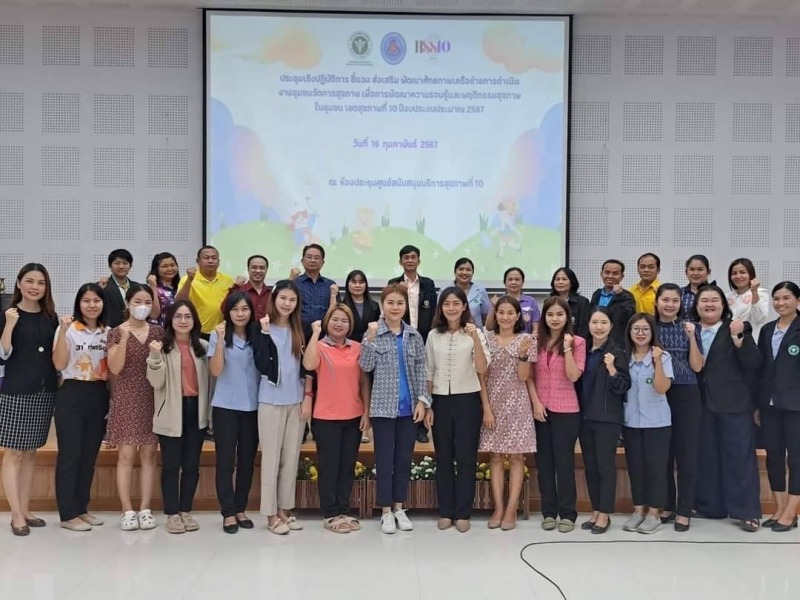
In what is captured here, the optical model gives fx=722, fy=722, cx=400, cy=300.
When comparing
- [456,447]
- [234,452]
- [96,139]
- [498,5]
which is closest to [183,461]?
[234,452]

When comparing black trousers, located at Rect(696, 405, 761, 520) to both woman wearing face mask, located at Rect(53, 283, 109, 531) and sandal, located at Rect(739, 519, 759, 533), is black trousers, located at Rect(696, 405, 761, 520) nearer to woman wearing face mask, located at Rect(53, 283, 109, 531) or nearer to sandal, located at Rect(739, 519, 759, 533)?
sandal, located at Rect(739, 519, 759, 533)

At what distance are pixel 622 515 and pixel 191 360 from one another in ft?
8.71

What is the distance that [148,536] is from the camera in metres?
3.81

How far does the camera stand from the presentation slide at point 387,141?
628 cm

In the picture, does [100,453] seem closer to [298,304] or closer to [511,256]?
[298,304]

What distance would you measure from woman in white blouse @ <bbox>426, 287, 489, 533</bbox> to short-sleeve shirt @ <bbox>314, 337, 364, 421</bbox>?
408 millimetres

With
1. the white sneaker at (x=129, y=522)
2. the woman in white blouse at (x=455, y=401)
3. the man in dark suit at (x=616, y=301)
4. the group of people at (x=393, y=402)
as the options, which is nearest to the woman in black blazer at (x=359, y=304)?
the group of people at (x=393, y=402)

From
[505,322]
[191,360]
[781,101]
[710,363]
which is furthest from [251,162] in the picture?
[781,101]

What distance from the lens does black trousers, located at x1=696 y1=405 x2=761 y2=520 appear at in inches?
159

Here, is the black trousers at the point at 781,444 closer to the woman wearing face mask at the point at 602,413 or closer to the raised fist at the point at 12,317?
the woman wearing face mask at the point at 602,413

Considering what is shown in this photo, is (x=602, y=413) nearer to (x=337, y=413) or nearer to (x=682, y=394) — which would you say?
(x=682, y=394)

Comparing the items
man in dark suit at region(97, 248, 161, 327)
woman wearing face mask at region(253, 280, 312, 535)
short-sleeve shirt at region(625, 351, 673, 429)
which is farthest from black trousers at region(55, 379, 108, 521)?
short-sleeve shirt at region(625, 351, 673, 429)

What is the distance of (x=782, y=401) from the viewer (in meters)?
3.94

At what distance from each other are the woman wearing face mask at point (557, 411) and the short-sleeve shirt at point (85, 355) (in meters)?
2.35
